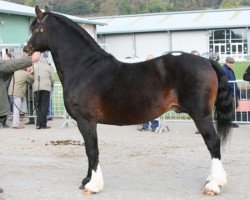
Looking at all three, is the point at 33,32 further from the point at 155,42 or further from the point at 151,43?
the point at 151,43

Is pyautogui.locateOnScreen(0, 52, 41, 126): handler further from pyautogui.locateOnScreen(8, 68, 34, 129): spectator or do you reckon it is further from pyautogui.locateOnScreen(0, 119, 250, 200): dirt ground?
pyautogui.locateOnScreen(8, 68, 34, 129): spectator

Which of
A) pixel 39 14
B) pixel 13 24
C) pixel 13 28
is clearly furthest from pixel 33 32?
pixel 13 24

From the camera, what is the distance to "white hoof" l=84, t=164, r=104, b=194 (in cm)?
645

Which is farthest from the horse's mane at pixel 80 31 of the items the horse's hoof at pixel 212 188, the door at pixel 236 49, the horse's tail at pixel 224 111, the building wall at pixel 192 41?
the door at pixel 236 49

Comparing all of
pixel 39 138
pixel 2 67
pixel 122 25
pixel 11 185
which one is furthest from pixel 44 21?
pixel 122 25

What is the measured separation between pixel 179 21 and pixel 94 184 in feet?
208

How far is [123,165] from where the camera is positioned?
8250 mm

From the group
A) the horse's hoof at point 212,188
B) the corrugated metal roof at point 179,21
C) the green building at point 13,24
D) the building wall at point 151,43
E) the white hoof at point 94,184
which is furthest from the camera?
the building wall at point 151,43

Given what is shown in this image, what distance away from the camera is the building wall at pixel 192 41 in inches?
2504

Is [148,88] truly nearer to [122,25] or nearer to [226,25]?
[226,25]

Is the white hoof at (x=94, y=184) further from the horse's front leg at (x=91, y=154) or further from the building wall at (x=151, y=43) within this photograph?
the building wall at (x=151, y=43)

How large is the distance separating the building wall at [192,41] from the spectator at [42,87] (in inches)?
2023

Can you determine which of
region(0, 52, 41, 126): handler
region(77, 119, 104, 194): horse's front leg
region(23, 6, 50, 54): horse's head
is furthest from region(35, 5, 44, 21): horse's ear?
region(77, 119, 104, 194): horse's front leg

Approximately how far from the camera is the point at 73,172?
7809 mm
